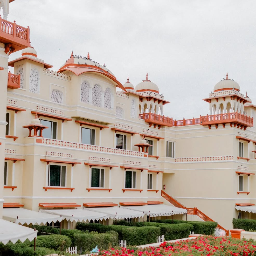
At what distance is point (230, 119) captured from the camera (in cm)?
3403

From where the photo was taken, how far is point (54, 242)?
1861 centimetres

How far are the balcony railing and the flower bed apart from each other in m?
17.1

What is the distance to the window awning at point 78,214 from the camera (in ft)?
74.1

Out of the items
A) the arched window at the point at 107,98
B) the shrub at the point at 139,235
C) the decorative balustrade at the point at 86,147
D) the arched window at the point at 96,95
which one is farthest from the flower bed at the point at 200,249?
the arched window at the point at 107,98

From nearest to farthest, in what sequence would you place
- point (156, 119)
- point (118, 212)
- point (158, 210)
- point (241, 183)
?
point (118, 212), point (158, 210), point (156, 119), point (241, 183)

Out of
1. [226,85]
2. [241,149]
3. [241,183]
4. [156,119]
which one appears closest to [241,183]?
[241,183]

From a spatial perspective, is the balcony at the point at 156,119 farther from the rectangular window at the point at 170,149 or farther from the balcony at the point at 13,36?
the balcony at the point at 13,36

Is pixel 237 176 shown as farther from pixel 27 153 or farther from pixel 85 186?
pixel 27 153

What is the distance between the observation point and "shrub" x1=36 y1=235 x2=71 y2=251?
18100mm

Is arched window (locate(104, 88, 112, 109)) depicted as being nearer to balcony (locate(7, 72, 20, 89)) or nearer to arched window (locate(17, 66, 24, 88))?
arched window (locate(17, 66, 24, 88))

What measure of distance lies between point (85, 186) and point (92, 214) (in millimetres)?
3127

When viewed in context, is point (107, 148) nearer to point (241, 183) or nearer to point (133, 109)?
point (133, 109)

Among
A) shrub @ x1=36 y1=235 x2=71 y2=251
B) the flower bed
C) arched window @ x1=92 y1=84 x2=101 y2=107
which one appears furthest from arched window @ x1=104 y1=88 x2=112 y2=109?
the flower bed

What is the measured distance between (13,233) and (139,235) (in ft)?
37.3
